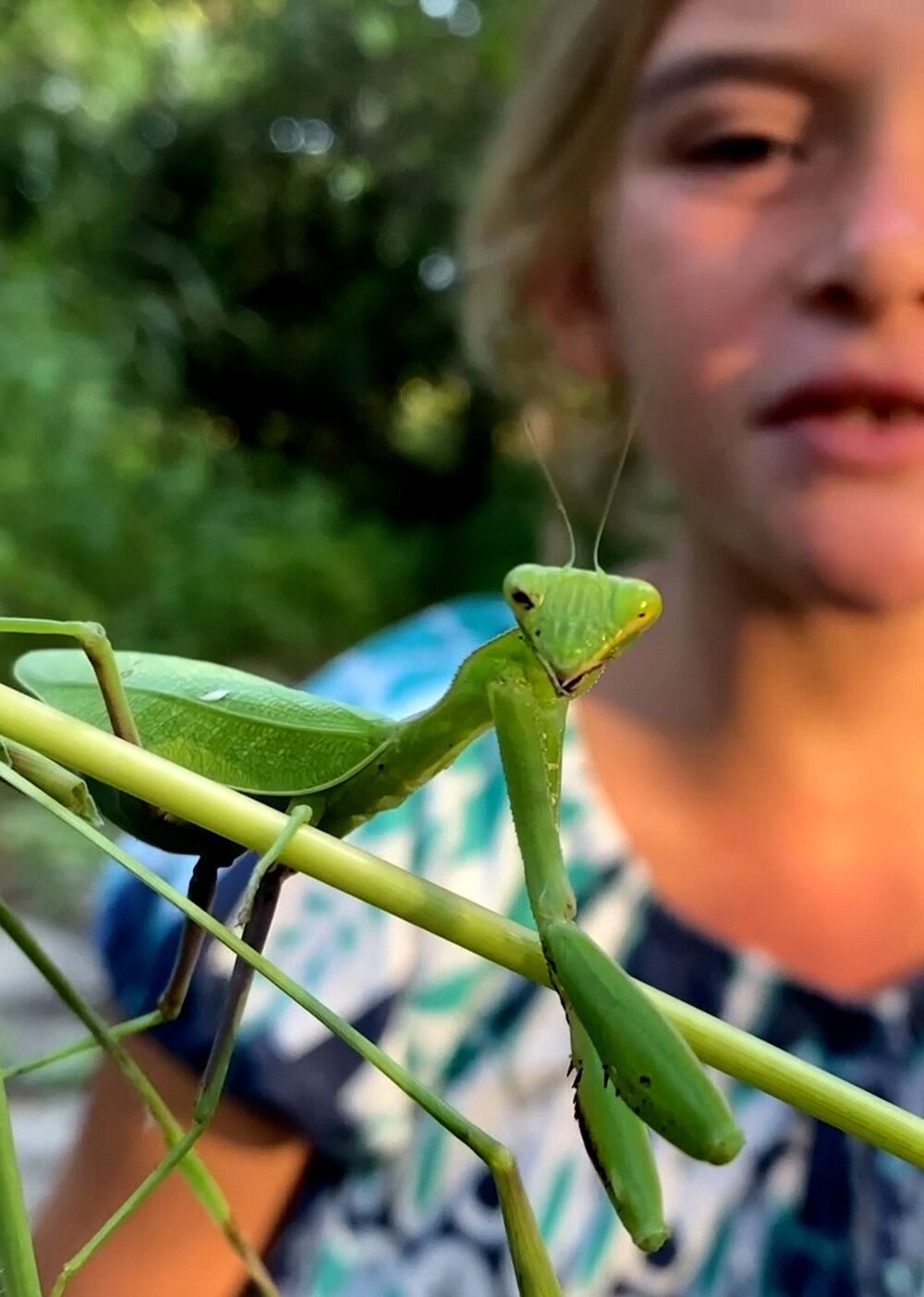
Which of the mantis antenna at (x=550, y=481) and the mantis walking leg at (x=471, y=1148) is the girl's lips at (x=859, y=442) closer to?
the mantis antenna at (x=550, y=481)

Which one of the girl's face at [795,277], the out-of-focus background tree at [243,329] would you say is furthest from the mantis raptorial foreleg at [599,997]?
the out-of-focus background tree at [243,329]

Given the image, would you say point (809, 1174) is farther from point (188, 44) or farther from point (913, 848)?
point (188, 44)

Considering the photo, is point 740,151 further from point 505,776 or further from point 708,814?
point 505,776

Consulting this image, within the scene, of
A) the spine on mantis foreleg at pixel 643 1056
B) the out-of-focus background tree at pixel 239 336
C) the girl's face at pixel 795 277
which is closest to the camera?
the spine on mantis foreleg at pixel 643 1056

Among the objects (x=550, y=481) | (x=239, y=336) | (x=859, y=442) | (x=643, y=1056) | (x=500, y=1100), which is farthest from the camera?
(x=239, y=336)

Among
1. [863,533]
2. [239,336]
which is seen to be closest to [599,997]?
[863,533]

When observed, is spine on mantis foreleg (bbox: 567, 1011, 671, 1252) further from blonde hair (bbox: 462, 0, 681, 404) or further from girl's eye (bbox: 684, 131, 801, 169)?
blonde hair (bbox: 462, 0, 681, 404)
